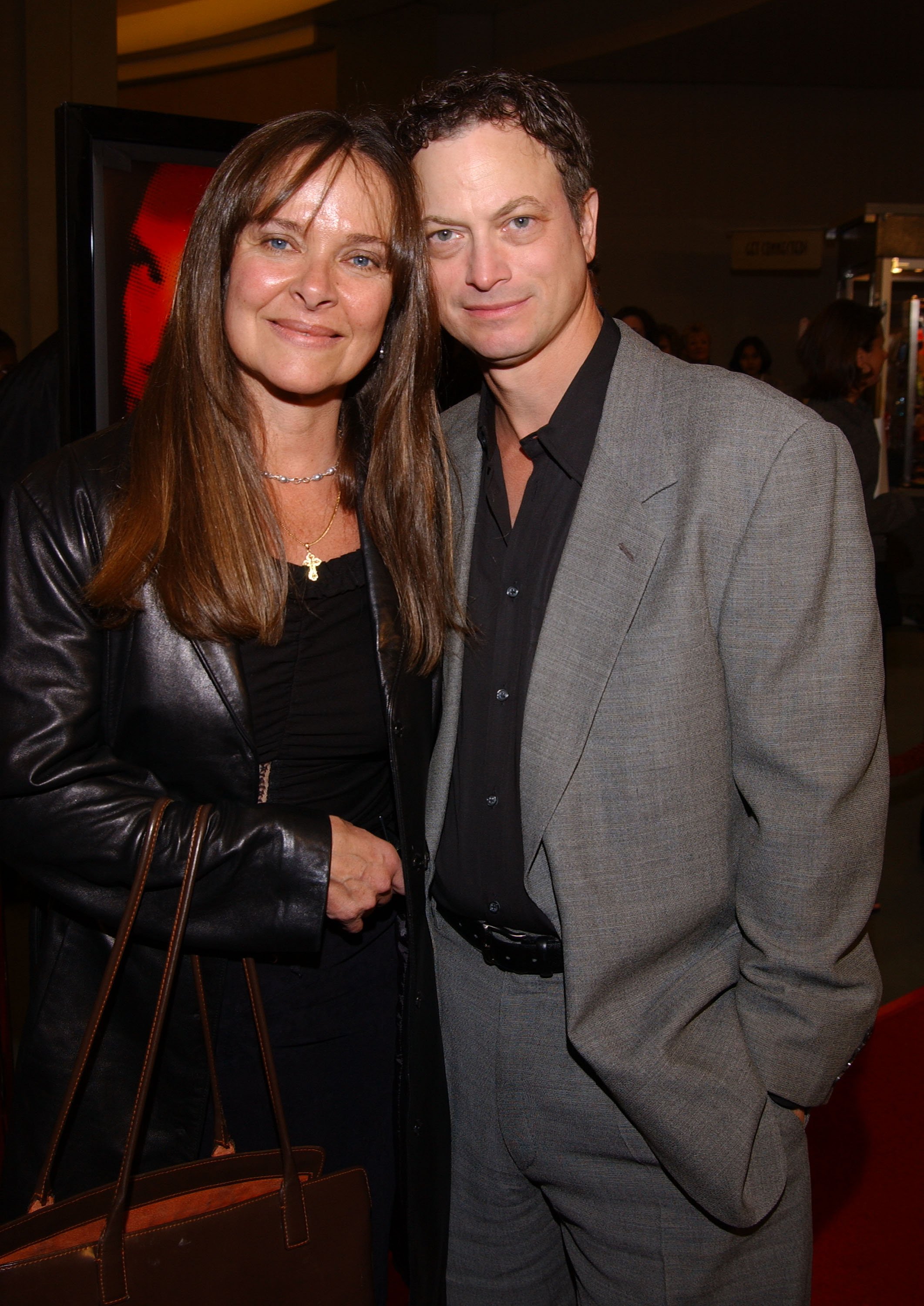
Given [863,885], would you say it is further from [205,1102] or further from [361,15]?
[361,15]

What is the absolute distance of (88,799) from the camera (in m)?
1.45

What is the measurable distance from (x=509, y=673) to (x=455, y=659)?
0.13 meters

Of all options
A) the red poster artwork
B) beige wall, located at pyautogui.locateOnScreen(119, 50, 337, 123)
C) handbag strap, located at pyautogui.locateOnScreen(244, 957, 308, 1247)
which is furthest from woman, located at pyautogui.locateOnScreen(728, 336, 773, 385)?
handbag strap, located at pyautogui.locateOnScreen(244, 957, 308, 1247)

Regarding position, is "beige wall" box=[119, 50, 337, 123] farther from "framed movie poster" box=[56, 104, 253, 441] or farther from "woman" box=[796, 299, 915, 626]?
"framed movie poster" box=[56, 104, 253, 441]

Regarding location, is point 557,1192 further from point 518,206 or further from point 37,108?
point 37,108

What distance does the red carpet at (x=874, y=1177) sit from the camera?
2.43 meters

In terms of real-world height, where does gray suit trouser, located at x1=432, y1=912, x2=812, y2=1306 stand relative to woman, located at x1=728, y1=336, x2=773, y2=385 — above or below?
below

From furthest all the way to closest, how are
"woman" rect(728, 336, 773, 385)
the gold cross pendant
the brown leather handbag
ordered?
1. "woman" rect(728, 336, 773, 385)
2. the gold cross pendant
3. the brown leather handbag

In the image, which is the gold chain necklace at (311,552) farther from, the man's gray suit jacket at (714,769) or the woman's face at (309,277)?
the man's gray suit jacket at (714,769)

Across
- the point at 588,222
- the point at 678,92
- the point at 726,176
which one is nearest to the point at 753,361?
the point at 726,176

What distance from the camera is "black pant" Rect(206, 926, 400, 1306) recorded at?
5.39 ft

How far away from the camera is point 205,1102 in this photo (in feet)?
5.15

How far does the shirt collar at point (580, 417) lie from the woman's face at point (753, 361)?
907 centimetres

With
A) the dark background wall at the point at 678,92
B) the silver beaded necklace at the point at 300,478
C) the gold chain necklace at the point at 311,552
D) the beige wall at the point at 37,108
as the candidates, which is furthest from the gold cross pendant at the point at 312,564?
the dark background wall at the point at 678,92
